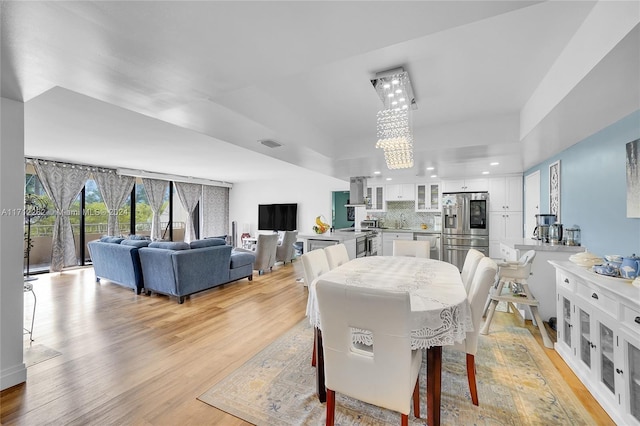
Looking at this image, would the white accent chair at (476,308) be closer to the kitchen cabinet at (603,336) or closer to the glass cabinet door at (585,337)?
the kitchen cabinet at (603,336)

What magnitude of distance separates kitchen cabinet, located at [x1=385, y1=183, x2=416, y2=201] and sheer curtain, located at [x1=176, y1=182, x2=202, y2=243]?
603 centimetres

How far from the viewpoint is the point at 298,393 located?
1.95 metres

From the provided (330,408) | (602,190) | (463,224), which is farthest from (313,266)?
(463,224)

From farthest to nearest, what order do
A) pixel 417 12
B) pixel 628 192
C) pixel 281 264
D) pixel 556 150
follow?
pixel 281 264 < pixel 556 150 < pixel 628 192 < pixel 417 12

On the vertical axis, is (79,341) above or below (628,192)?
below

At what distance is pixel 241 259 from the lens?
507 centimetres

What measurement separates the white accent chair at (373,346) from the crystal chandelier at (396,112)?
169cm

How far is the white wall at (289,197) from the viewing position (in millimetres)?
8336

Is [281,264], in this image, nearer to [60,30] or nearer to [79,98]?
[79,98]

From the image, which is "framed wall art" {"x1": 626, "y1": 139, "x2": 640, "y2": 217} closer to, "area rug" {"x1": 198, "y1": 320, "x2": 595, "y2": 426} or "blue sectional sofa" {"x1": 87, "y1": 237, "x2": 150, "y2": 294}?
"area rug" {"x1": 198, "y1": 320, "x2": 595, "y2": 426}

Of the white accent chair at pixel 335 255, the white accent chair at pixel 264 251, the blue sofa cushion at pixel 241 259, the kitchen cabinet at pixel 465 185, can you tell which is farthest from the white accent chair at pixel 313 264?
the kitchen cabinet at pixel 465 185

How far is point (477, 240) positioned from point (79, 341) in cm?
663

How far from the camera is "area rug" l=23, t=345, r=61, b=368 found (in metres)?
2.36

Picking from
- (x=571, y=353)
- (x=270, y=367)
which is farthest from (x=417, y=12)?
(x=571, y=353)
